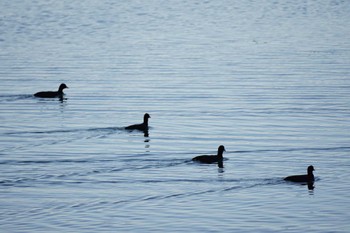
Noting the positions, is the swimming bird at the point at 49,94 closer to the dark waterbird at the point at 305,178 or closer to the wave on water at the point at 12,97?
the wave on water at the point at 12,97

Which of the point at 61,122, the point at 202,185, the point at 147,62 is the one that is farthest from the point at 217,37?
the point at 202,185

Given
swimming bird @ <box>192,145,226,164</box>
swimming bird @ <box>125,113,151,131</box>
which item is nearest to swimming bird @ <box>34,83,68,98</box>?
swimming bird @ <box>125,113,151,131</box>

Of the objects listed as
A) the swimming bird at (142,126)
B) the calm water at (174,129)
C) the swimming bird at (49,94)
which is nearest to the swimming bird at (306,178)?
the calm water at (174,129)

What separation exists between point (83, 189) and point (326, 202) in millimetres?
6507

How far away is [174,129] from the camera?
35.1m

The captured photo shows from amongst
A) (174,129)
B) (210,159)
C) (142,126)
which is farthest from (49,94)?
(210,159)

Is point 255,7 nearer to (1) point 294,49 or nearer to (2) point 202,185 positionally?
(1) point 294,49

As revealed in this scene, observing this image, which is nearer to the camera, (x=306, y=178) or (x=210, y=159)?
(x=306, y=178)

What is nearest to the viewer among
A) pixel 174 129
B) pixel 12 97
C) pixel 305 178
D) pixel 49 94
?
pixel 305 178

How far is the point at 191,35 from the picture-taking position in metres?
70.5

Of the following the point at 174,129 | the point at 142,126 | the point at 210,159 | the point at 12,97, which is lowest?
the point at 210,159

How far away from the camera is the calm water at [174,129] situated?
23844 mm

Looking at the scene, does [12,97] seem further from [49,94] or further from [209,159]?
[209,159]

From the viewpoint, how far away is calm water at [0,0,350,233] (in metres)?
23.8
